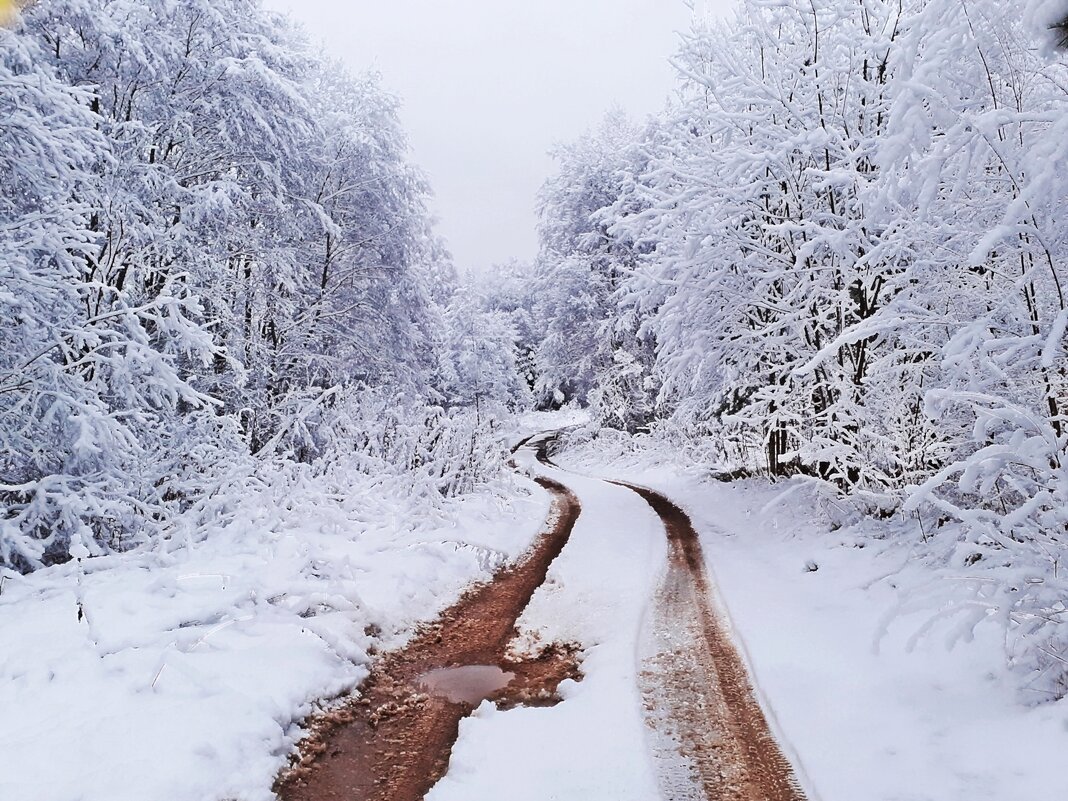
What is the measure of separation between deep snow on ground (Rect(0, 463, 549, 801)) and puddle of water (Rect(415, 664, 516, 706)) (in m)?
0.65

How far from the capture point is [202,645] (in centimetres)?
504

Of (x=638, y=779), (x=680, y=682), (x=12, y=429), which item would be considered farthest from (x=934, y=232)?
(x=12, y=429)

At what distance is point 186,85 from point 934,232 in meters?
11.1

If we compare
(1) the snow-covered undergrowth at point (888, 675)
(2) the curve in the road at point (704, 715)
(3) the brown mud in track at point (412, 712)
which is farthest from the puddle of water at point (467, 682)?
(1) the snow-covered undergrowth at point (888, 675)

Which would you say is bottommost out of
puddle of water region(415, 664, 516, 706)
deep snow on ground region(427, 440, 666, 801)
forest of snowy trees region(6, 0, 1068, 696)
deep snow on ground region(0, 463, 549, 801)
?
puddle of water region(415, 664, 516, 706)

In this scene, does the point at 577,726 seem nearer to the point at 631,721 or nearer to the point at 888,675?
the point at 631,721

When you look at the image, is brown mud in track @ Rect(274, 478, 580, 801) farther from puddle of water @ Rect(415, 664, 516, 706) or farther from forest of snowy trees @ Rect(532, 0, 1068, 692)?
forest of snowy trees @ Rect(532, 0, 1068, 692)

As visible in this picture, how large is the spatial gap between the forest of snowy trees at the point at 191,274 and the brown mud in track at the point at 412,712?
102 inches

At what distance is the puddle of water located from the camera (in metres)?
5.14

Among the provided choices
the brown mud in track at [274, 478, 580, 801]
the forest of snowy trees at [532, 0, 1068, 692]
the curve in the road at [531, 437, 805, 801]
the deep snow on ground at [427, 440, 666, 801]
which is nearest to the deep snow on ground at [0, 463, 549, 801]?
the brown mud in track at [274, 478, 580, 801]

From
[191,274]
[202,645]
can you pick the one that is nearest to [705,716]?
[202,645]

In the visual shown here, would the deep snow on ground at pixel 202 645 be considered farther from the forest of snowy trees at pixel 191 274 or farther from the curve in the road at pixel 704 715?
the curve in the road at pixel 704 715

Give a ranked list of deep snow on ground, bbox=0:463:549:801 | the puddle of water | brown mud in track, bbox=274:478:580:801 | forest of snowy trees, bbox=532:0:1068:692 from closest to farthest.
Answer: deep snow on ground, bbox=0:463:549:801, brown mud in track, bbox=274:478:580:801, forest of snowy trees, bbox=532:0:1068:692, the puddle of water

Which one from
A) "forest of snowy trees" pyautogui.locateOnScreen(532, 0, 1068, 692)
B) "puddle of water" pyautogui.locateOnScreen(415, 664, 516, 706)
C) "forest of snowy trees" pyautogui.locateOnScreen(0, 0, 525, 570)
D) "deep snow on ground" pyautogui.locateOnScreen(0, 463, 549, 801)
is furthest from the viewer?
"forest of snowy trees" pyautogui.locateOnScreen(0, 0, 525, 570)
